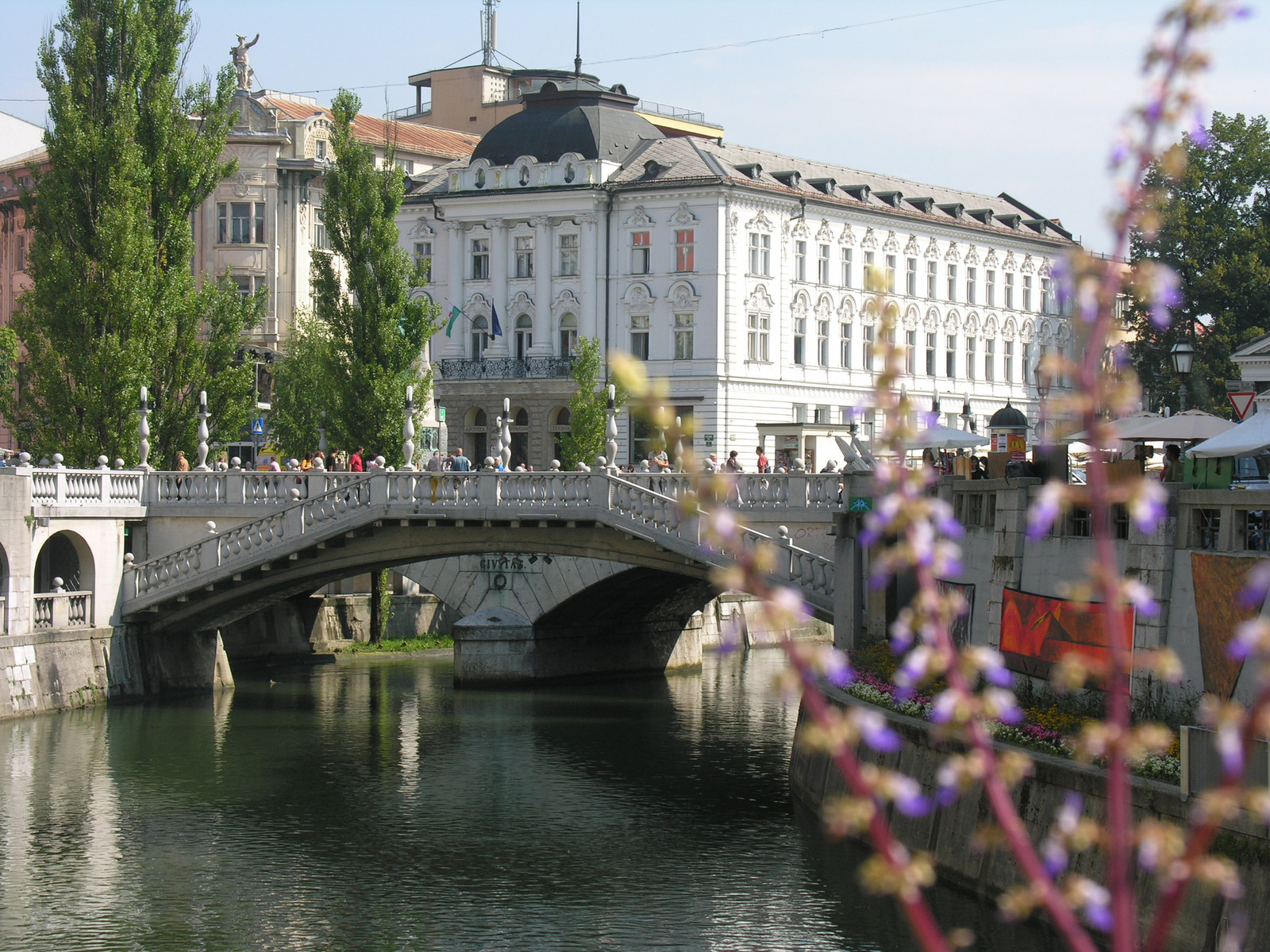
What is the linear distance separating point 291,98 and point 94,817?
72.6m

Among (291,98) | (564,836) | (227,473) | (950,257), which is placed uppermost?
(291,98)

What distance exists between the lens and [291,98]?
A: 99.2m

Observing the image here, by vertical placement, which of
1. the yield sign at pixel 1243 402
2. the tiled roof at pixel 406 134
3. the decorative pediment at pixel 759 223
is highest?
the tiled roof at pixel 406 134

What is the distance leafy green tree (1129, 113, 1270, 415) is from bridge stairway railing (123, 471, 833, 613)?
95.5 feet

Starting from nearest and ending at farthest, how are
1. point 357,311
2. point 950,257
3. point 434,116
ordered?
point 357,311 < point 950,257 < point 434,116

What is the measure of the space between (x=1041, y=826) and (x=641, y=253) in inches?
2449

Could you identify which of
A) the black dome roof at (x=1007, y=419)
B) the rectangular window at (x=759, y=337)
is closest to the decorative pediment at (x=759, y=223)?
the rectangular window at (x=759, y=337)

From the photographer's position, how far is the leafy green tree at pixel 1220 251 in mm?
66312

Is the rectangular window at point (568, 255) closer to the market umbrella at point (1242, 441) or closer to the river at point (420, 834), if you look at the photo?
the river at point (420, 834)

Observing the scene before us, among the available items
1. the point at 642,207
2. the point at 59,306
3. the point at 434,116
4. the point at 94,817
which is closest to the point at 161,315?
the point at 59,306

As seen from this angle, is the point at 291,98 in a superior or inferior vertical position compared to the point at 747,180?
superior

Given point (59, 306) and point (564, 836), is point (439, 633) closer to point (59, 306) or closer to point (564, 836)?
point (59, 306)

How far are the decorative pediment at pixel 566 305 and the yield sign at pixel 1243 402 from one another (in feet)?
186

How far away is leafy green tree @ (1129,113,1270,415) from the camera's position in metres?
66.3
